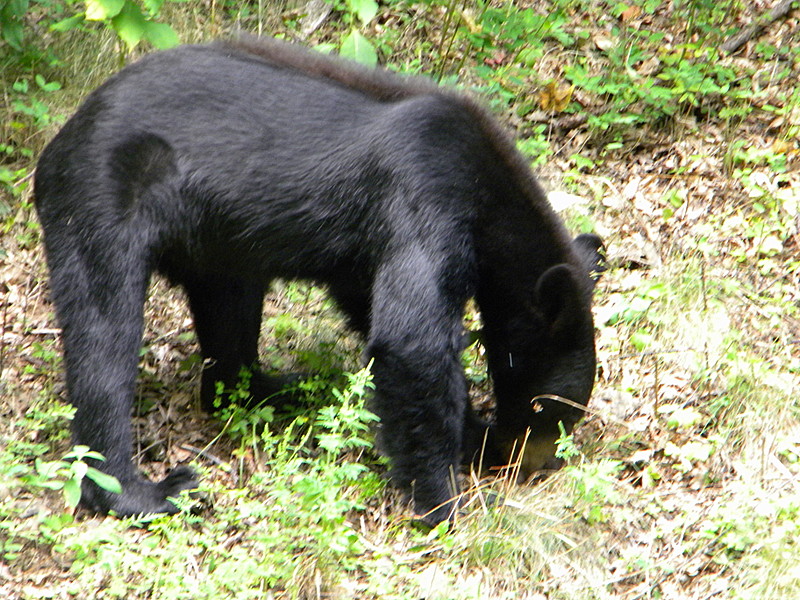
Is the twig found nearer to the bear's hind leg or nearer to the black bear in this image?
the black bear

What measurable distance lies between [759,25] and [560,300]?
196 inches

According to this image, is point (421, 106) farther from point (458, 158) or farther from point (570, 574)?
point (570, 574)

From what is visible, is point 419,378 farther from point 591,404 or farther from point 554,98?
point 554,98

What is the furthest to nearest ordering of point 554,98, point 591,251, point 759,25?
point 759,25
point 554,98
point 591,251

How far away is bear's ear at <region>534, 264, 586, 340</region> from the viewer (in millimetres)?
4633

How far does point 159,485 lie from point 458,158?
216 cm

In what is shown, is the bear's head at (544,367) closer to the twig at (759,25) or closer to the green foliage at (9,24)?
the green foliage at (9,24)

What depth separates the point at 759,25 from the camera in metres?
8.42

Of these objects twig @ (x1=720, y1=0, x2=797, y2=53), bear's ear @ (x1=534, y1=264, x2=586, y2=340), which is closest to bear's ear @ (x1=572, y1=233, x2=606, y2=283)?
bear's ear @ (x1=534, y1=264, x2=586, y2=340)

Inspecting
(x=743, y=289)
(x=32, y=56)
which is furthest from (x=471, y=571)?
(x=32, y=56)

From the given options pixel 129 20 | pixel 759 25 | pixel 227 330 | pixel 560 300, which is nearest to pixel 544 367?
pixel 560 300

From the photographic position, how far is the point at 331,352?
5.89 meters

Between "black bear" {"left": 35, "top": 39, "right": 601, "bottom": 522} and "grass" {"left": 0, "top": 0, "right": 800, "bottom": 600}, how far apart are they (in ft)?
1.11

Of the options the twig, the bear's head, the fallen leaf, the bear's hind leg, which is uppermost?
the twig
